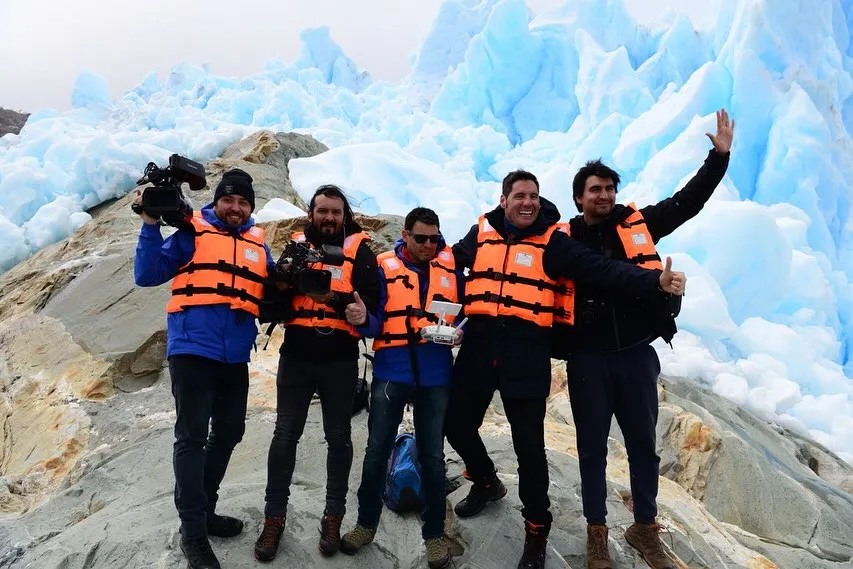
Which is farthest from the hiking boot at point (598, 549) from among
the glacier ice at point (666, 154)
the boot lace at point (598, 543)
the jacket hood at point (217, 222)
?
the glacier ice at point (666, 154)

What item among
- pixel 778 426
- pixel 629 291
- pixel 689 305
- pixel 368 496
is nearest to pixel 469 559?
pixel 368 496

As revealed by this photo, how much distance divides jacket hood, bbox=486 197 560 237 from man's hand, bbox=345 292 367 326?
0.89m

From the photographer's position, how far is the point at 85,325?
6.60 m

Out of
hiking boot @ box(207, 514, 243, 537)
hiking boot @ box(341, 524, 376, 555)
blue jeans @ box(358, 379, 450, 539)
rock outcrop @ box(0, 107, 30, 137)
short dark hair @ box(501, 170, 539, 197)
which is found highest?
rock outcrop @ box(0, 107, 30, 137)

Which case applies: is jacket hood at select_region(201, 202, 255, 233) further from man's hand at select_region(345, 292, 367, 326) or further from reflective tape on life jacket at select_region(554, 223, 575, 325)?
reflective tape on life jacket at select_region(554, 223, 575, 325)

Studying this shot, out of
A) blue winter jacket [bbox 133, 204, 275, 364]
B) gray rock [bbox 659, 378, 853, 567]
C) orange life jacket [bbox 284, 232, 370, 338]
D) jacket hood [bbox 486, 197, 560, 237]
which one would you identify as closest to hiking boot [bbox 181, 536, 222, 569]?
blue winter jacket [bbox 133, 204, 275, 364]

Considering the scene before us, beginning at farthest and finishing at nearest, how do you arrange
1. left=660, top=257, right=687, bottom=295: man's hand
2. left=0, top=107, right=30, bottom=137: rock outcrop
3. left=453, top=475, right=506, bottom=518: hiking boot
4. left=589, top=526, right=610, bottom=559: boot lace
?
left=0, top=107, right=30, bottom=137: rock outcrop, left=453, top=475, right=506, bottom=518: hiking boot, left=589, top=526, right=610, bottom=559: boot lace, left=660, top=257, right=687, bottom=295: man's hand

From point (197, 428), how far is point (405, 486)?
4.20ft

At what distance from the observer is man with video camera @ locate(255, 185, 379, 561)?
287 centimetres

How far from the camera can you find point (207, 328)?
2791mm

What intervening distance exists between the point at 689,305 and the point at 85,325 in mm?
9922

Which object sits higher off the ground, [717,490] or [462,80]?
[462,80]

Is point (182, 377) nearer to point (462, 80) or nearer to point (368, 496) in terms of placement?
point (368, 496)

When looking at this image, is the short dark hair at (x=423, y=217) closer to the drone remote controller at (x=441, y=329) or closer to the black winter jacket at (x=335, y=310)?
the black winter jacket at (x=335, y=310)
